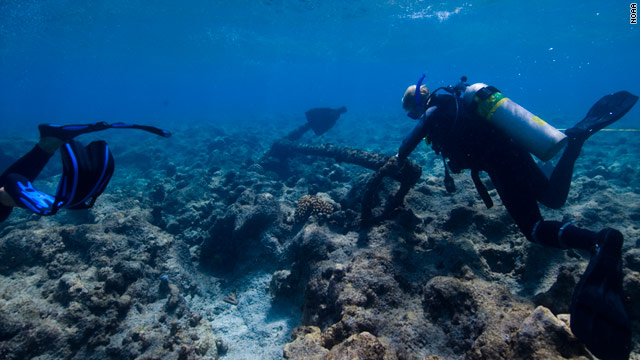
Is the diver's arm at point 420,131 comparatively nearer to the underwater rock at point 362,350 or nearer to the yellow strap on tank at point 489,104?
the yellow strap on tank at point 489,104

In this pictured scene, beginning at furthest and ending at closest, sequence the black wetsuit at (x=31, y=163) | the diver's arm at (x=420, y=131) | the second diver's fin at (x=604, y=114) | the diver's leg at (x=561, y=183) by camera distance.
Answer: the second diver's fin at (x=604, y=114)
the diver's leg at (x=561, y=183)
the diver's arm at (x=420, y=131)
the black wetsuit at (x=31, y=163)

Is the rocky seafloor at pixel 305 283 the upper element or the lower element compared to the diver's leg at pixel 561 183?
lower

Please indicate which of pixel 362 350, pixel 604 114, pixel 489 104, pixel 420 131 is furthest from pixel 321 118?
pixel 362 350

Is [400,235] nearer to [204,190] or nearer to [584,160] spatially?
[204,190]

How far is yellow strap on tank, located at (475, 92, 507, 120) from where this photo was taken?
14.0ft

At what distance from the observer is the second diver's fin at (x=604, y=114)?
5312mm

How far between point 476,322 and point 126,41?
58781mm

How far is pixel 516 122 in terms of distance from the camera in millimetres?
4113

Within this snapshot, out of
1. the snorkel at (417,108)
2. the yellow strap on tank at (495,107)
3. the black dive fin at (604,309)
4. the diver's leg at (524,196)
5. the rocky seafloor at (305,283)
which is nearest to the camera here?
the black dive fin at (604,309)

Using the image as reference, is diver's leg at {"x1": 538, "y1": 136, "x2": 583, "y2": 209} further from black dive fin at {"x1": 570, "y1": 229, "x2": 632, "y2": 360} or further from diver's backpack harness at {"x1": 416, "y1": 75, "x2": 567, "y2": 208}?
black dive fin at {"x1": 570, "y1": 229, "x2": 632, "y2": 360}

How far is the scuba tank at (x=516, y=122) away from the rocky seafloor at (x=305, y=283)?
4.83ft

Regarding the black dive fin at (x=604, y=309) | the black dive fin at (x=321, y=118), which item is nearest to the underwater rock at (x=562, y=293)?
the black dive fin at (x=604, y=309)

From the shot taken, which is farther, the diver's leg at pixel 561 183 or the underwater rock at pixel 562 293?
the diver's leg at pixel 561 183

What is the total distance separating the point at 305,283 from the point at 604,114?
6.73m
